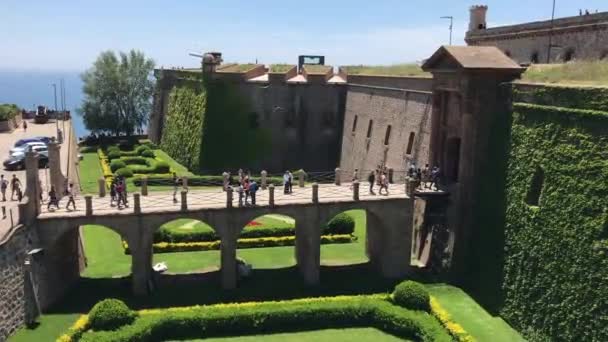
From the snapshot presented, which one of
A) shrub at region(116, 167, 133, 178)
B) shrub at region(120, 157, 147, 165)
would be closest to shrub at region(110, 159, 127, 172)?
shrub at region(116, 167, 133, 178)

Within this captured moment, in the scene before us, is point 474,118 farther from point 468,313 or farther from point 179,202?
point 179,202

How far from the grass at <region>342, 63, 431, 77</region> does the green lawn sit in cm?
2144

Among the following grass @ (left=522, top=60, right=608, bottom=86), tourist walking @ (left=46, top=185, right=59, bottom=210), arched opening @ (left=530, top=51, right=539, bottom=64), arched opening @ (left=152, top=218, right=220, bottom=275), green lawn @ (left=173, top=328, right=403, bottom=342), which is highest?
arched opening @ (left=530, top=51, right=539, bottom=64)

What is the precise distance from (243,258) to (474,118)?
14.5m

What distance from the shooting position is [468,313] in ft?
83.0

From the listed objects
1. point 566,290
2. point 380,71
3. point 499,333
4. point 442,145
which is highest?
point 380,71

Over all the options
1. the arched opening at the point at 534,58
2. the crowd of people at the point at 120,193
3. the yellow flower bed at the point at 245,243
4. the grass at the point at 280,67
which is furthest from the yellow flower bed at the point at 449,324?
the grass at the point at 280,67

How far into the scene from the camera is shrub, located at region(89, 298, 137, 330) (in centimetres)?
2234

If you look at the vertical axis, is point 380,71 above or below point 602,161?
above

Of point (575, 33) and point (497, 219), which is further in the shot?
point (575, 33)

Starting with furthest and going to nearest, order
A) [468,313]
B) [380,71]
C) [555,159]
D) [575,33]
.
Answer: [380,71] → [575,33] → [468,313] → [555,159]

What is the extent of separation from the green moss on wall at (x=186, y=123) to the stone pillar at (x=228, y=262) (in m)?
24.2

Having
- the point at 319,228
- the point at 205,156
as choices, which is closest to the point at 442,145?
the point at 319,228

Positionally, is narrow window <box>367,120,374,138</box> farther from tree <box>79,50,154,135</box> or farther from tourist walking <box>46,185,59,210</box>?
tree <box>79,50,154,135</box>
